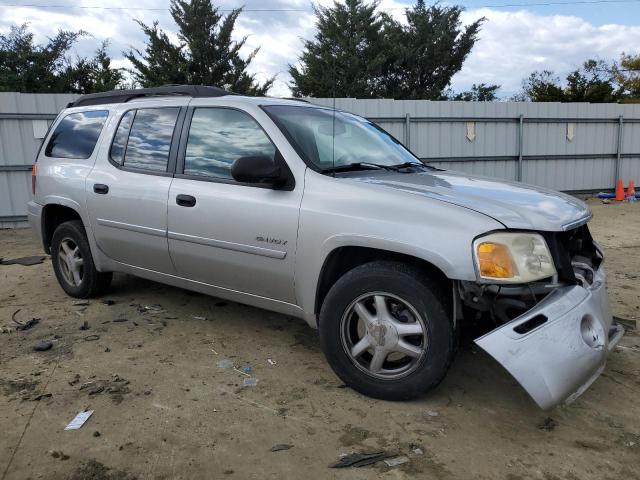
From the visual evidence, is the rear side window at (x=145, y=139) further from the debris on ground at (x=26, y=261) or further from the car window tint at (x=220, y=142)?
the debris on ground at (x=26, y=261)

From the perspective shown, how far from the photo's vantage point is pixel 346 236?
117 inches

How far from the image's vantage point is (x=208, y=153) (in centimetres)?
372

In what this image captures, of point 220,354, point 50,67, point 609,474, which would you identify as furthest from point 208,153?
point 50,67

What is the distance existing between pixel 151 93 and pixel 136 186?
35.1 inches

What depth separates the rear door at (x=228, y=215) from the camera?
328 centimetres

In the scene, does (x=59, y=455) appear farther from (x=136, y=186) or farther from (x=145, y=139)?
(x=145, y=139)

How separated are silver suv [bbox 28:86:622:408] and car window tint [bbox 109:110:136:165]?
0.04ft

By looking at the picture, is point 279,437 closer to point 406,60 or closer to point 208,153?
point 208,153

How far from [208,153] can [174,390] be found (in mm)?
1605

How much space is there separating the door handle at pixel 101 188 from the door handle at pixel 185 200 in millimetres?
906

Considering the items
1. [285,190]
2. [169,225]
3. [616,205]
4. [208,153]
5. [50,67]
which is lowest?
[616,205]

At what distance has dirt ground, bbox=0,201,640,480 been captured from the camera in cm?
245

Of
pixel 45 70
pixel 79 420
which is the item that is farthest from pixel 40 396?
pixel 45 70

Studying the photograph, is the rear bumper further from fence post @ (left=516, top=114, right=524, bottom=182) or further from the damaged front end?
fence post @ (left=516, top=114, right=524, bottom=182)
